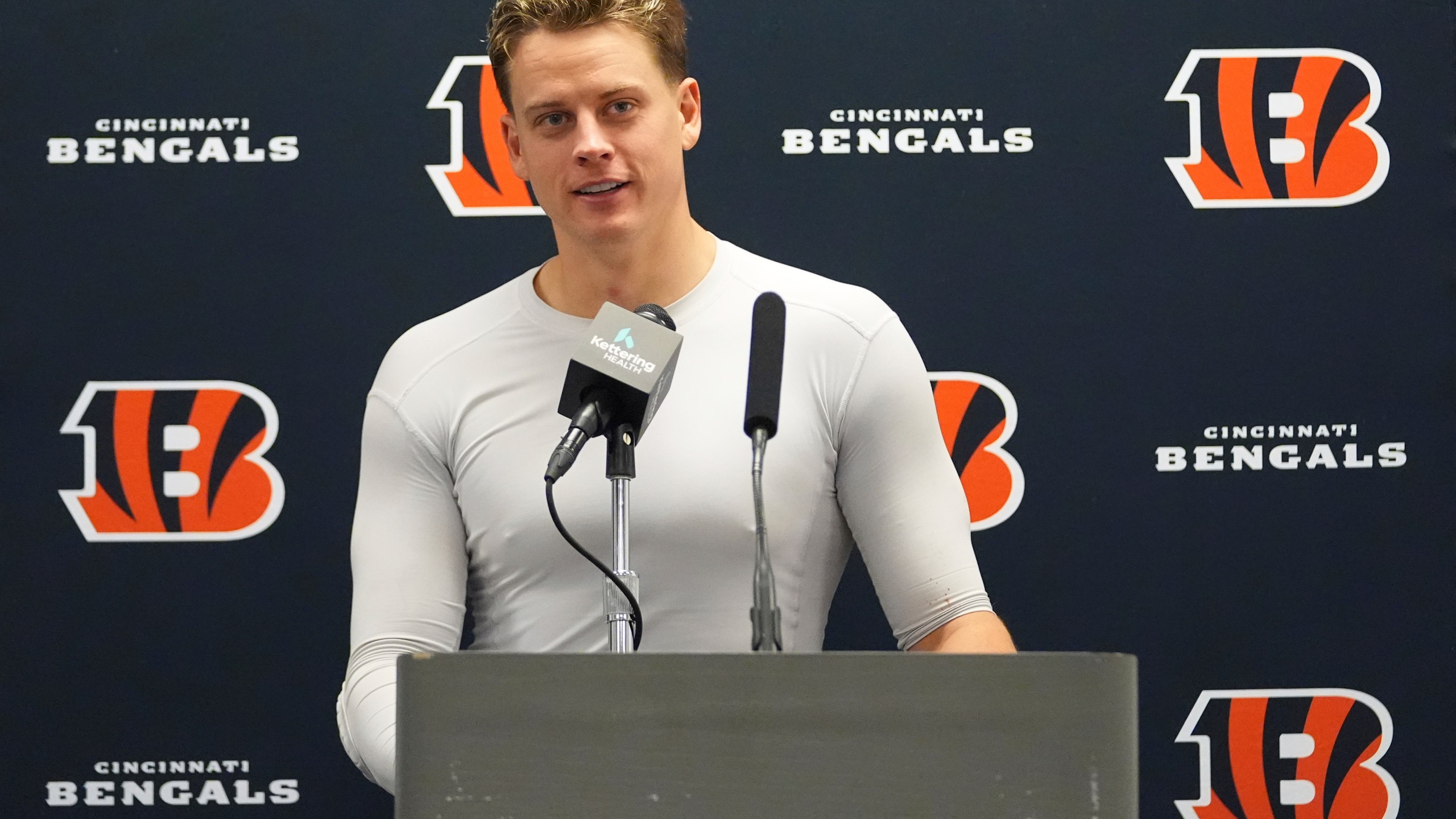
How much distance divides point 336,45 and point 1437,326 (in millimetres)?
1548

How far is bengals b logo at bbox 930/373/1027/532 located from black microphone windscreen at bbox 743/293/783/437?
102cm

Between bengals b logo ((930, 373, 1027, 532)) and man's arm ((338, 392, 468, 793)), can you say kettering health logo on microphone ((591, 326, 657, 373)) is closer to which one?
man's arm ((338, 392, 468, 793))

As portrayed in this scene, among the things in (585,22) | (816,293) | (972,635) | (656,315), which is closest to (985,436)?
(816,293)

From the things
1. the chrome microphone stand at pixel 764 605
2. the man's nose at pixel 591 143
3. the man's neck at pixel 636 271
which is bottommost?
the chrome microphone stand at pixel 764 605

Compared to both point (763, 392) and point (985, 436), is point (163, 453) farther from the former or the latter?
point (763, 392)

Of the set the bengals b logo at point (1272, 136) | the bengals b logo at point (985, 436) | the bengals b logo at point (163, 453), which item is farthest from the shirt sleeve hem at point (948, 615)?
the bengals b logo at point (163, 453)

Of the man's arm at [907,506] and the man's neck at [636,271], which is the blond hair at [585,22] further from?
the man's arm at [907,506]

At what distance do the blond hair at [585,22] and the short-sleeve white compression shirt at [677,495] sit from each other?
24 cm

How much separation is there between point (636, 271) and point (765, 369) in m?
0.59

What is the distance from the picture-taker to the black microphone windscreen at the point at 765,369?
923 mm

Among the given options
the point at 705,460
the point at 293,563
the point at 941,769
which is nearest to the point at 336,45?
the point at 293,563

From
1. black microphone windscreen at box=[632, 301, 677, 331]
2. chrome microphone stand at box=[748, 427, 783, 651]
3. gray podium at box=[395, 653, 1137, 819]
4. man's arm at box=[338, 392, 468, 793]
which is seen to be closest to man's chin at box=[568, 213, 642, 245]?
man's arm at box=[338, 392, 468, 793]

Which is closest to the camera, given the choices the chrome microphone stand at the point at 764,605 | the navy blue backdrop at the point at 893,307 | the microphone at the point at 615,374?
the chrome microphone stand at the point at 764,605

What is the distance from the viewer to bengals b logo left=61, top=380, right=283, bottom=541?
193 centimetres
